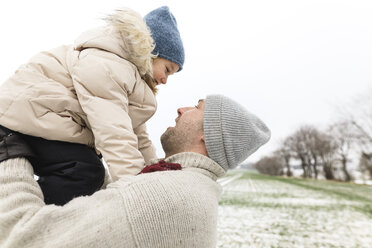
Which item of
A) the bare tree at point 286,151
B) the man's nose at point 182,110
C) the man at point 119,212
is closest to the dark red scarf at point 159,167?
the man at point 119,212

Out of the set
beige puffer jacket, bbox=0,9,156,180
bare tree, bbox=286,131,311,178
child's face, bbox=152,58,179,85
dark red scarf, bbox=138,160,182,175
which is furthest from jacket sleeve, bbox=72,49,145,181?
bare tree, bbox=286,131,311,178

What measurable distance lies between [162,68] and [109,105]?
0.80 m

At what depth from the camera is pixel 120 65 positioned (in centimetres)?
212

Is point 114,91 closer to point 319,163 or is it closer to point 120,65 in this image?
point 120,65

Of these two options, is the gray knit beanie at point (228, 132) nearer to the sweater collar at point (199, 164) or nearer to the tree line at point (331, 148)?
the sweater collar at point (199, 164)

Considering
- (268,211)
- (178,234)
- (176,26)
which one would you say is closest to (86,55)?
(176,26)

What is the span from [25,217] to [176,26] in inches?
79.5

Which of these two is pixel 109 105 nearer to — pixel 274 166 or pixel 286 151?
pixel 286 151

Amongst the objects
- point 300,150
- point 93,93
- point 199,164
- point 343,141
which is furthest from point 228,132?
point 300,150

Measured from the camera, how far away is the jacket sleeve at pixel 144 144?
103 inches

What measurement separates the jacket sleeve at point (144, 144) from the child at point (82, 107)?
0.22 m

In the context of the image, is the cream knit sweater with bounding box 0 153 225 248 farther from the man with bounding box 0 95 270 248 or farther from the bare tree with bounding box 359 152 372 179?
the bare tree with bounding box 359 152 372 179

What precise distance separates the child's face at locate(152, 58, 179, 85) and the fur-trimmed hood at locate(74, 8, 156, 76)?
0.90 feet

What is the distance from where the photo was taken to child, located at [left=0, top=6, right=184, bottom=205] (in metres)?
1.81
